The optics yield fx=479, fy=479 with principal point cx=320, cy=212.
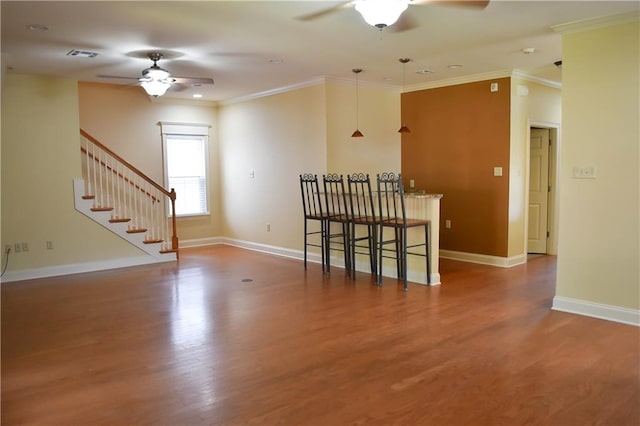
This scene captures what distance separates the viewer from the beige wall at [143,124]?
7.52m

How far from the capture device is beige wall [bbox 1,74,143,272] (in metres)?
6.02

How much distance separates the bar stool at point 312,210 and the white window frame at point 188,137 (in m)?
2.59

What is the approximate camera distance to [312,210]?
6.95 m

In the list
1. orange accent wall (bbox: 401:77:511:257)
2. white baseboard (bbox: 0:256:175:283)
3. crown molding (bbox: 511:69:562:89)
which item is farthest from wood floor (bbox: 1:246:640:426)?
crown molding (bbox: 511:69:562:89)

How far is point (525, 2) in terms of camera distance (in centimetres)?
371

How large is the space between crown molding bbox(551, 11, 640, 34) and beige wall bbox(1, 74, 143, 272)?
19.3ft

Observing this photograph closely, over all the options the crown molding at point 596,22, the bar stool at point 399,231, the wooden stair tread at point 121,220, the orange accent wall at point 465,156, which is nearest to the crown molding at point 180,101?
the wooden stair tread at point 121,220

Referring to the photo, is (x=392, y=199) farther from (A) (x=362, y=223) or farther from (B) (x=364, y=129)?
(B) (x=364, y=129)

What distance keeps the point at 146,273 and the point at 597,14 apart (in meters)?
5.78

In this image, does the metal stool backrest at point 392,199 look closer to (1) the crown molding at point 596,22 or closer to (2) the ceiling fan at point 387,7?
(1) the crown molding at point 596,22

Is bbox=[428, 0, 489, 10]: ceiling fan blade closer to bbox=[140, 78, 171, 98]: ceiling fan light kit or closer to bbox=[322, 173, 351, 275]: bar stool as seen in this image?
bbox=[322, 173, 351, 275]: bar stool

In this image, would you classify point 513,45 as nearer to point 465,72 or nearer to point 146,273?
point 465,72

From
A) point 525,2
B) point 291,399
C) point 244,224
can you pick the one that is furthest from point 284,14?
point 244,224

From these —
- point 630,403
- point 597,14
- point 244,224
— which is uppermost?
point 597,14
